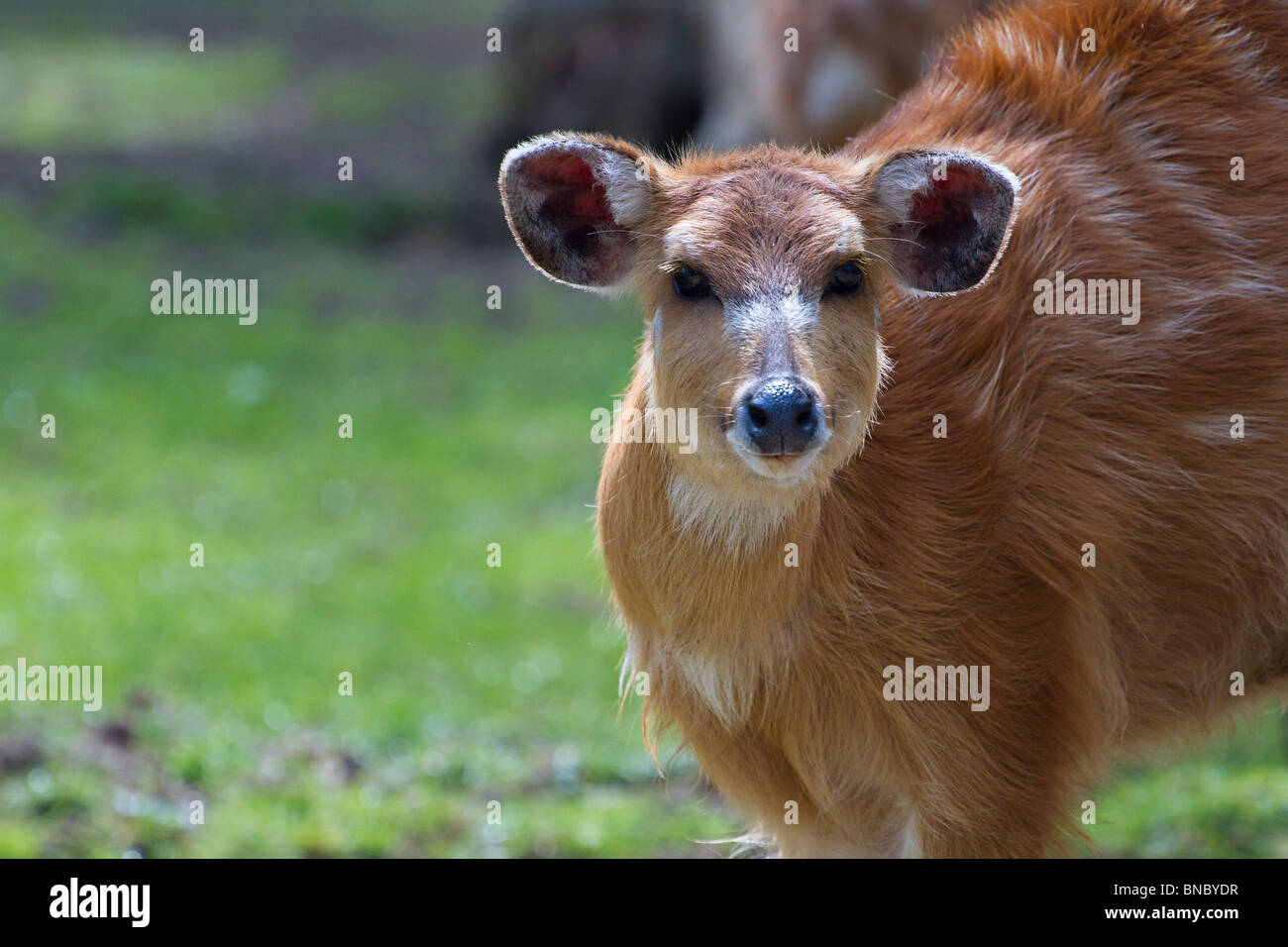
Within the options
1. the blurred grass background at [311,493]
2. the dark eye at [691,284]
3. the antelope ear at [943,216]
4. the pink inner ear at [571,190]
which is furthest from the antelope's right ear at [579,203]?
the blurred grass background at [311,493]

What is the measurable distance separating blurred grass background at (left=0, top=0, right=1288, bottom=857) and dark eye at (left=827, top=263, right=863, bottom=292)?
185 centimetres

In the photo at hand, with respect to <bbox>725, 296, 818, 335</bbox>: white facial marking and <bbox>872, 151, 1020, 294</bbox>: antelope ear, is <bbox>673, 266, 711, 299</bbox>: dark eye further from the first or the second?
<bbox>872, 151, 1020, 294</bbox>: antelope ear

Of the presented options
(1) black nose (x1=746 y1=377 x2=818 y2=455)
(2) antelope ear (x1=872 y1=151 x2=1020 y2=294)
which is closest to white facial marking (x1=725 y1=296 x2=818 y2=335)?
(1) black nose (x1=746 y1=377 x2=818 y2=455)

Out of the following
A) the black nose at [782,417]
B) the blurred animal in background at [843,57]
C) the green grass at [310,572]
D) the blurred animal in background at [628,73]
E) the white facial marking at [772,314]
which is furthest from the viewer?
the blurred animal in background at [628,73]

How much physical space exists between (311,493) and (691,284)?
25.1 feet

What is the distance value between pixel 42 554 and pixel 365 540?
2046mm

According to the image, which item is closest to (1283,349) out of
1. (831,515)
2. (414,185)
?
(831,515)

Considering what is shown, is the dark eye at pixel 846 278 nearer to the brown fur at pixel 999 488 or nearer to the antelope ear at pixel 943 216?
the brown fur at pixel 999 488

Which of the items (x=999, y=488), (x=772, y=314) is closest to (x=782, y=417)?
(x=772, y=314)

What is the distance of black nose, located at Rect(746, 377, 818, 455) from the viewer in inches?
141

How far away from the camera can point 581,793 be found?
23.1 ft

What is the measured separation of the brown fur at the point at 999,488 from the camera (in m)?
4.02

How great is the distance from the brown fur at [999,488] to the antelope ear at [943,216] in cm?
7

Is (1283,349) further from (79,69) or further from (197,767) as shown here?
(79,69)
